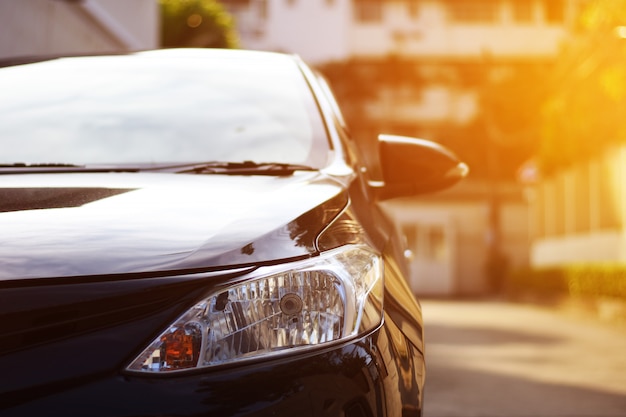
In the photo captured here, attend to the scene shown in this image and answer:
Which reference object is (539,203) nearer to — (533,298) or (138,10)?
(533,298)

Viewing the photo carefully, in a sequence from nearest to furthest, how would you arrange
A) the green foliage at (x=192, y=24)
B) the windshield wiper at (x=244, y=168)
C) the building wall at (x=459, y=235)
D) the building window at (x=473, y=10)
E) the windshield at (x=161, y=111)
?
1. the windshield wiper at (x=244, y=168)
2. the windshield at (x=161, y=111)
3. the green foliage at (x=192, y=24)
4. the building wall at (x=459, y=235)
5. the building window at (x=473, y=10)

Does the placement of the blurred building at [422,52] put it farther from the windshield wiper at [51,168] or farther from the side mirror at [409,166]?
the windshield wiper at [51,168]

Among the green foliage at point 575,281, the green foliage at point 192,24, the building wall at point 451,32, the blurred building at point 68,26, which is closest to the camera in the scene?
the blurred building at point 68,26

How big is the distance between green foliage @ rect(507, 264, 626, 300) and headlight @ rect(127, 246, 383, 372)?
14158mm

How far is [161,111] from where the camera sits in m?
3.40

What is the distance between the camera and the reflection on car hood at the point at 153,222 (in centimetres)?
208

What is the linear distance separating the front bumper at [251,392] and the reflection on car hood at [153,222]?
0.24 meters

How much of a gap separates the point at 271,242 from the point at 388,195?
1.06 m

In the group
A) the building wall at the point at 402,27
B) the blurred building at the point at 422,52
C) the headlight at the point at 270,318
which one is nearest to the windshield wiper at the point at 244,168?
the headlight at the point at 270,318

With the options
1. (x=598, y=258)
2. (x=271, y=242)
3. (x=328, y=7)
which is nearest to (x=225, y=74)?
(x=271, y=242)

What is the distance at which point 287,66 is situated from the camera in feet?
12.2

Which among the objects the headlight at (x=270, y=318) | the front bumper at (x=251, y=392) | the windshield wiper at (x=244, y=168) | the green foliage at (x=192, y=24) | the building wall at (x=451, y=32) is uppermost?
the windshield wiper at (x=244, y=168)

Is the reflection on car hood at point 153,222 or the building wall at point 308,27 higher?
the reflection on car hood at point 153,222

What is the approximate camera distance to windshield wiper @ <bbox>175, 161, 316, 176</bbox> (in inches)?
111
